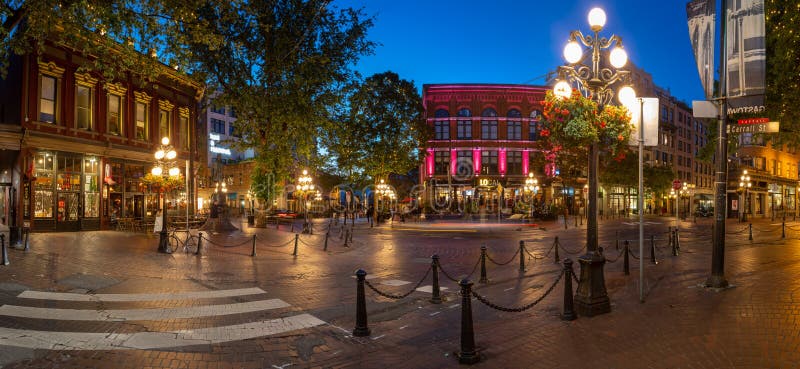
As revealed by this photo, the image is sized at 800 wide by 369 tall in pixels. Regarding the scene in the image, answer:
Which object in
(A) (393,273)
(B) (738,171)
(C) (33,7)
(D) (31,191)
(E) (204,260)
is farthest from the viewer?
(B) (738,171)

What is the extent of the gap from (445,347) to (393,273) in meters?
6.03

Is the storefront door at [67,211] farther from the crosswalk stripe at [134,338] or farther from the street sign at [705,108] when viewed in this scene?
the street sign at [705,108]

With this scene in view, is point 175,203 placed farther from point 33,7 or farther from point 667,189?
point 667,189

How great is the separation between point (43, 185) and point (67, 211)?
5.27 feet

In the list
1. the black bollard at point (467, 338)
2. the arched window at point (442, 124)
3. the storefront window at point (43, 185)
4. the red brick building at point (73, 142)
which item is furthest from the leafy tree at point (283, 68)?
the arched window at point (442, 124)

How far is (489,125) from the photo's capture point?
179 feet

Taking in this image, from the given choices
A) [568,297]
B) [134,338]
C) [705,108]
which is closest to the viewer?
[134,338]

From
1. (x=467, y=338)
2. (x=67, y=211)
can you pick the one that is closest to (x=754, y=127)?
(x=467, y=338)

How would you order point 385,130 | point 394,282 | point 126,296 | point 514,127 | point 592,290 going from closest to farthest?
1. point 592,290
2. point 126,296
3. point 394,282
4. point 385,130
5. point 514,127

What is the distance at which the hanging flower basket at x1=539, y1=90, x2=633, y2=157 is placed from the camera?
783 cm

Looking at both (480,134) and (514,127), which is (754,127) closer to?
(480,134)

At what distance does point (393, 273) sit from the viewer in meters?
12.0

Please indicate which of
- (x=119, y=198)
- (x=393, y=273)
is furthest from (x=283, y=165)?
(x=393, y=273)

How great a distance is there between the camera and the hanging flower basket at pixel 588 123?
783cm
